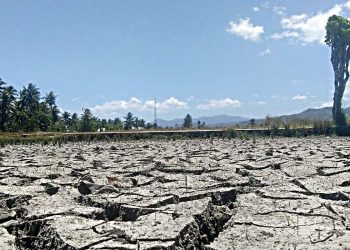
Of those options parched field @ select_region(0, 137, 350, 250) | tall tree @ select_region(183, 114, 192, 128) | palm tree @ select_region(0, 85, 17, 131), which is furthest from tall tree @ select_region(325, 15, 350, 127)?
palm tree @ select_region(0, 85, 17, 131)

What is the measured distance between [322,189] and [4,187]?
3.10 metres

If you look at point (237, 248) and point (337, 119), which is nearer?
point (237, 248)

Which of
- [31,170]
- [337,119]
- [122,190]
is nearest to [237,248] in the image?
[122,190]

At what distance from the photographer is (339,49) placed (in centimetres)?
2517

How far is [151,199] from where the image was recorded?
3121mm

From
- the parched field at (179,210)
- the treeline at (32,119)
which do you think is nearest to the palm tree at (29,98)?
the treeline at (32,119)

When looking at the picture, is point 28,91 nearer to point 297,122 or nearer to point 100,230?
point 297,122

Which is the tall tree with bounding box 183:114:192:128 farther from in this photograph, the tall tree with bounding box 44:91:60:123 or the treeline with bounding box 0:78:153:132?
the tall tree with bounding box 44:91:60:123

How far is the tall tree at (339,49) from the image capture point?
80.7 ft

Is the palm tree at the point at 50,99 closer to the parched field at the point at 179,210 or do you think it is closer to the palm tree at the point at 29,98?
the palm tree at the point at 29,98

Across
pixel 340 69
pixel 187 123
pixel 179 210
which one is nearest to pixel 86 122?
pixel 187 123

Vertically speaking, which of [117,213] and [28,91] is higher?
[28,91]

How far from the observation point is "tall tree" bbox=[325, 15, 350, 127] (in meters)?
24.6

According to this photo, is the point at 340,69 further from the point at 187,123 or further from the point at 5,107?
the point at 5,107
